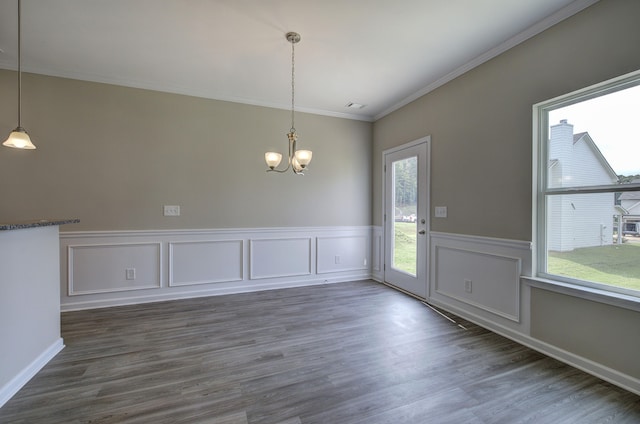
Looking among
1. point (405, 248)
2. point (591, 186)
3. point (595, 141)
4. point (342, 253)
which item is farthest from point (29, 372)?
point (595, 141)

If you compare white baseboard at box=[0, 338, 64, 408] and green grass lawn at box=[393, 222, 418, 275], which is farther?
green grass lawn at box=[393, 222, 418, 275]

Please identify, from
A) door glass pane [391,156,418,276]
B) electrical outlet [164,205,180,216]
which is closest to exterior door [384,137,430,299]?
door glass pane [391,156,418,276]

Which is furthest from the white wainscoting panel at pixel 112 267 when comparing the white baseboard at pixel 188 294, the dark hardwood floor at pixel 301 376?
the dark hardwood floor at pixel 301 376

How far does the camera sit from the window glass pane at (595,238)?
2.07 m

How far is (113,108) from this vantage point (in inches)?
141

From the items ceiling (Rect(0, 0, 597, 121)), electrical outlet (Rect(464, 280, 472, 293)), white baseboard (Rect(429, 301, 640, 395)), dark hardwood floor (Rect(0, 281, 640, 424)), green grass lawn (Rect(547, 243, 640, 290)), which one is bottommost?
dark hardwood floor (Rect(0, 281, 640, 424))

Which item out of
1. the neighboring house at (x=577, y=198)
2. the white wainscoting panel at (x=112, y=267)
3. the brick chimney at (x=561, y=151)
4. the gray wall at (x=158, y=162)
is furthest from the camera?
the white wainscoting panel at (x=112, y=267)

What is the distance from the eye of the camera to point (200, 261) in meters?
3.98

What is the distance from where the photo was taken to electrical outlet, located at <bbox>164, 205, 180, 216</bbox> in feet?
12.5

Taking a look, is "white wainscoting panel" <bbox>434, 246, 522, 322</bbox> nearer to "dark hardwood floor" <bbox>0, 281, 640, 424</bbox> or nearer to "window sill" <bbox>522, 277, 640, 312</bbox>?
"window sill" <bbox>522, 277, 640, 312</bbox>

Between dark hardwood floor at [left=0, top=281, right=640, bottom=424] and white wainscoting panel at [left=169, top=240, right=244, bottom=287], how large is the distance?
2.36ft

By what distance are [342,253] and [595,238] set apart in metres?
3.20

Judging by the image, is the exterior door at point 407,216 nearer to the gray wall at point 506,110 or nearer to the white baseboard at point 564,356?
the gray wall at point 506,110

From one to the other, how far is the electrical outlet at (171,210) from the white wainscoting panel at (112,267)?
17.4 inches
